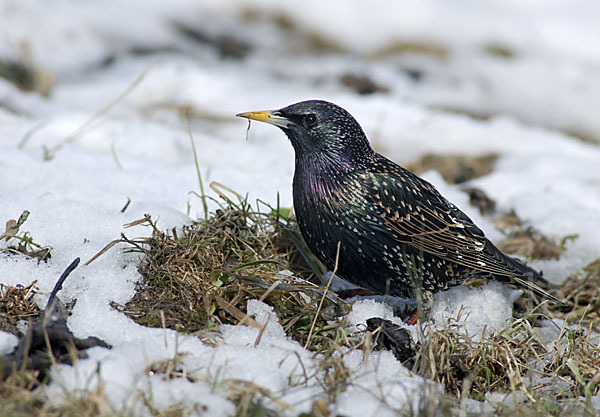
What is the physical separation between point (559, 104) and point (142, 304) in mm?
5856

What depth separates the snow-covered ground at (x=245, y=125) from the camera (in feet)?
8.39

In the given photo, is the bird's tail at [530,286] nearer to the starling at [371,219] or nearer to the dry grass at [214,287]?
the starling at [371,219]

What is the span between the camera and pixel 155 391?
2.28 m

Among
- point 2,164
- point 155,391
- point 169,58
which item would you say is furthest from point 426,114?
point 155,391

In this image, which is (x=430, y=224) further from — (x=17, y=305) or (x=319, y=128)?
(x=17, y=305)

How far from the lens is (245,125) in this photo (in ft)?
20.4

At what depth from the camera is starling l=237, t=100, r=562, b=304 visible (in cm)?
333

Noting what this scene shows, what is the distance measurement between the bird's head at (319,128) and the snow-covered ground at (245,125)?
2.60ft

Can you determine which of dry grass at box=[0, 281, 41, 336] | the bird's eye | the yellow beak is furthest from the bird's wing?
dry grass at box=[0, 281, 41, 336]

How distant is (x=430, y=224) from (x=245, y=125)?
308 cm

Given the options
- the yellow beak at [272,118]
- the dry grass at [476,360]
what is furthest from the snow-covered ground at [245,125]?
the yellow beak at [272,118]

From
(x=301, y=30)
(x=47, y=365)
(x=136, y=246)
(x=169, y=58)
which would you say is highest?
(x=301, y=30)

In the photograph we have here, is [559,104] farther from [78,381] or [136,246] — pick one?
[78,381]

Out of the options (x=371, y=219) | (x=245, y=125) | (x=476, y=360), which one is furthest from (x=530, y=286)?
(x=245, y=125)
